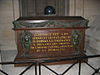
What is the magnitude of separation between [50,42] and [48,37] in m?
0.14

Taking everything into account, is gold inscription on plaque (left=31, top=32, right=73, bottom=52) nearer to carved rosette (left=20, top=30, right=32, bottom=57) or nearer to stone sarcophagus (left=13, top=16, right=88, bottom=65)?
stone sarcophagus (left=13, top=16, right=88, bottom=65)

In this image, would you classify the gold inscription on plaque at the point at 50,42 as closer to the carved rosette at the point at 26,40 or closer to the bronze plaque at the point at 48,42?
the bronze plaque at the point at 48,42

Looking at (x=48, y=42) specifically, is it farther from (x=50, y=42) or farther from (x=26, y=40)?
(x=26, y=40)

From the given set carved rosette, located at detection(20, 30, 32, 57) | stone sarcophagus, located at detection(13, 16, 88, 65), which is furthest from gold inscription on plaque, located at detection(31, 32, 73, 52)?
carved rosette, located at detection(20, 30, 32, 57)

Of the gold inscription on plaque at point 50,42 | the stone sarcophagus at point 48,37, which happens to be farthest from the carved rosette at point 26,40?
the gold inscription on plaque at point 50,42

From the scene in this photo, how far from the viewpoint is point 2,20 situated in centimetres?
473

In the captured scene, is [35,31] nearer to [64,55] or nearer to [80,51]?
[64,55]

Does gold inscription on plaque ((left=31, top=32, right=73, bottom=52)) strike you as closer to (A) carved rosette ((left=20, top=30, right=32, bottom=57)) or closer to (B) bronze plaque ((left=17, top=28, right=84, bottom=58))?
(B) bronze plaque ((left=17, top=28, right=84, bottom=58))

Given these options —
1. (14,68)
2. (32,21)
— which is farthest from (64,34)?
(14,68)

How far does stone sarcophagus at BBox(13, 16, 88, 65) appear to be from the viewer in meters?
3.28

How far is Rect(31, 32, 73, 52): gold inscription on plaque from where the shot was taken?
3333 millimetres

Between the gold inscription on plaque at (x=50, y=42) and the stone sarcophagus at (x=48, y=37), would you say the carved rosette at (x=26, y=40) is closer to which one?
the stone sarcophagus at (x=48, y=37)

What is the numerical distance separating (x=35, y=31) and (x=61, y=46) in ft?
2.56

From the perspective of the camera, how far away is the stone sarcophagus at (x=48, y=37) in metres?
3.28
